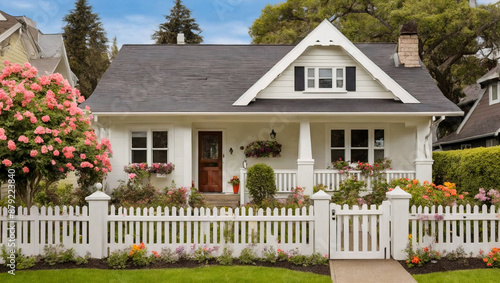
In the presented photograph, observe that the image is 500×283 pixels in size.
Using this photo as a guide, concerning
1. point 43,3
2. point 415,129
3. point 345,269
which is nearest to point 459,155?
point 415,129

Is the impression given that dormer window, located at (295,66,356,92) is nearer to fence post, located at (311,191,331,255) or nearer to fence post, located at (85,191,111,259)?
fence post, located at (311,191,331,255)

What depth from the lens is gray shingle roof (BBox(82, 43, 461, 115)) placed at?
42.6ft

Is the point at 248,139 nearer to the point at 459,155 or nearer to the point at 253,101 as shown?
the point at 253,101

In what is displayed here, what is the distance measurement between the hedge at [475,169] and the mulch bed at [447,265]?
3.26 metres

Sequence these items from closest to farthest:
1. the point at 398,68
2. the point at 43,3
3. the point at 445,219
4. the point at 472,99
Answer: the point at 445,219 < the point at 43,3 < the point at 398,68 < the point at 472,99

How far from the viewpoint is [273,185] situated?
1201cm

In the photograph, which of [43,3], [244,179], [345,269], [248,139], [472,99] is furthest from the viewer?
[472,99]

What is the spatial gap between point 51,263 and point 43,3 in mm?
7640

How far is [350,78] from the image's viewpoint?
13680 millimetres

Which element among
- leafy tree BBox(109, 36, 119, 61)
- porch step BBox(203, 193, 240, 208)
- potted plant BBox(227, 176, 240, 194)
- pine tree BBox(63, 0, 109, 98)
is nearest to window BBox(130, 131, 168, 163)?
porch step BBox(203, 193, 240, 208)

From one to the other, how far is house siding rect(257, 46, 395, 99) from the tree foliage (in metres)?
10.8

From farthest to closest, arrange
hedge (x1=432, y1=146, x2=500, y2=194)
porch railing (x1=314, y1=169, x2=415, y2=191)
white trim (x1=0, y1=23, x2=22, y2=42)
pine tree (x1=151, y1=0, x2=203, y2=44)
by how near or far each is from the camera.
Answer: pine tree (x1=151, y1=0, x2=203, y2=44) < white trim (x1=0, y1=23, x2=22, y2=42) < porch railing (x1=314, y1=169, x2=415, y2=191) < hedge (x1=432, y1=146, x2=500, y2=194)

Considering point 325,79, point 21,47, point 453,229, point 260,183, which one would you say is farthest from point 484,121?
point 21,47

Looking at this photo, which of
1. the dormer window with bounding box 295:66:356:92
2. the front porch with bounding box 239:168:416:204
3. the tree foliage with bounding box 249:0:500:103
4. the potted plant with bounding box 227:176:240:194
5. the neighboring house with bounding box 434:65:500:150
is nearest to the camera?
the front porch with bounding box 239:168:416:204
